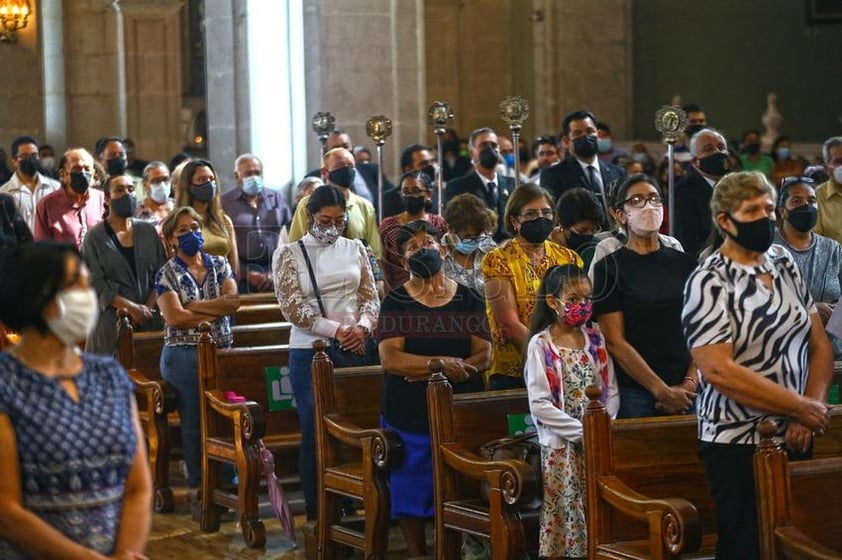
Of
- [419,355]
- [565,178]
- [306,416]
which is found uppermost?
[565,178]

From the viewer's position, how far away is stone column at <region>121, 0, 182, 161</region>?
21609 millimetres

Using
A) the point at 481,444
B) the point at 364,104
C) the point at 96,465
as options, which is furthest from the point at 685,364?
the point at 364,104

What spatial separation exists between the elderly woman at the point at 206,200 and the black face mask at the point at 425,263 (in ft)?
9.32

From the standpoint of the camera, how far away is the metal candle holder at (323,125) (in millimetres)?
11688

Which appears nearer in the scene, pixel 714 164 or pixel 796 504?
pixel 796 504

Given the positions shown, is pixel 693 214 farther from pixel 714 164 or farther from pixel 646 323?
pixel 646 323

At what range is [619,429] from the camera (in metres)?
5.69

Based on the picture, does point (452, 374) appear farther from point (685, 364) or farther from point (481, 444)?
point (685, 364)

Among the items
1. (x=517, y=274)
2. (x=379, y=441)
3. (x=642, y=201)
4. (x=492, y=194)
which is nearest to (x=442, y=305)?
(x=517, y=274)

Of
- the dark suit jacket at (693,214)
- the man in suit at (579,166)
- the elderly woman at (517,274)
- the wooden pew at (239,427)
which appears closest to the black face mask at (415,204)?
the man in suit at (579,166)

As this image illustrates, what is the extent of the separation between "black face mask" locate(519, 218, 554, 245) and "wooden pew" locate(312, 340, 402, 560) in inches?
37.1

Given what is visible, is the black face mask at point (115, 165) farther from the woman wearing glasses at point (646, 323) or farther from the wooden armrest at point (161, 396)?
the woman wearing glasses at point (646, 323)

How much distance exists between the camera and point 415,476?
6.84 m

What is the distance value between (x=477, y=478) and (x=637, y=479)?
84 cm
